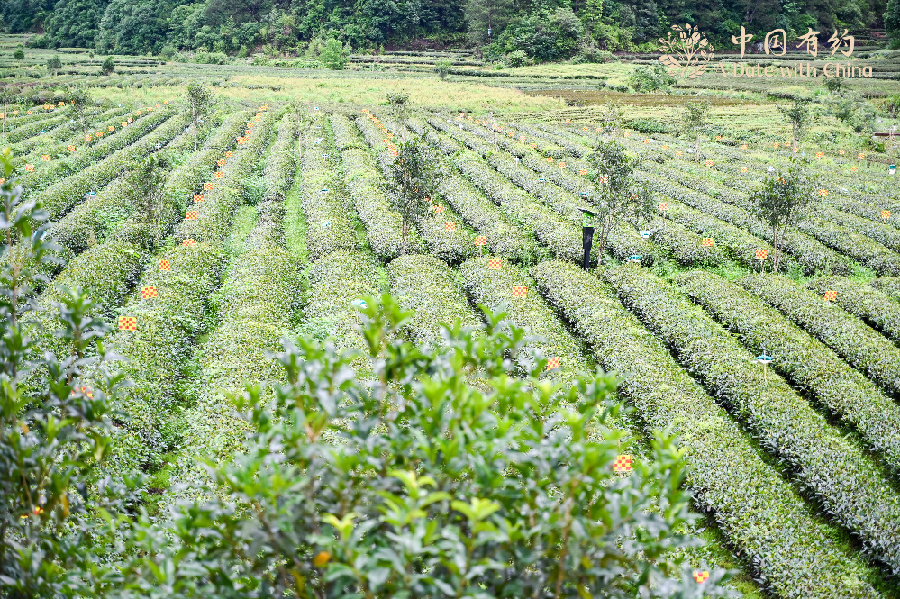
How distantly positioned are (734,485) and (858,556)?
1930 mm

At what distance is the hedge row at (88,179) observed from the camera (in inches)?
918

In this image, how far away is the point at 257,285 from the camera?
16.4 m

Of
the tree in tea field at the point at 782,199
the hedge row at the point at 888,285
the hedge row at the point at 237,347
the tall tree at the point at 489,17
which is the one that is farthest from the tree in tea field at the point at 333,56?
the hedge row at the point at 888,285

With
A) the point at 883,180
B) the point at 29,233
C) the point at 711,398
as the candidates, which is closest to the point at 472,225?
the point at 711,398

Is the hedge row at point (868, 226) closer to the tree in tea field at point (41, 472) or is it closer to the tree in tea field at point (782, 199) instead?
the tree in tea field at point (782, 199)

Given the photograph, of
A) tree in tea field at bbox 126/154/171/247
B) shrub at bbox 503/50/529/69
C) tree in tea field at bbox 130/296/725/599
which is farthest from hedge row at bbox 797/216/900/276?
shrub at bbox 503/50/529/69

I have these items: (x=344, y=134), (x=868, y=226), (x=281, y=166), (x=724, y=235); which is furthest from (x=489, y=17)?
(x=724, y=235)

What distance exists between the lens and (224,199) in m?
24.3

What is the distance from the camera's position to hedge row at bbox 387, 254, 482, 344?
14523mm

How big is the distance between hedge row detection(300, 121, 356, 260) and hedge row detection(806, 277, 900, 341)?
582 inches

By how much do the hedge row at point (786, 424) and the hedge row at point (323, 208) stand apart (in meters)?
9.79

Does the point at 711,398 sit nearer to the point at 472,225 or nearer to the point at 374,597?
the point at 374,597

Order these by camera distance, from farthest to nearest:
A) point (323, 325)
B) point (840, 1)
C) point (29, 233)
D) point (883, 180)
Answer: point (840, 1), point (883, 180), point (323, 325), point (29, 233)

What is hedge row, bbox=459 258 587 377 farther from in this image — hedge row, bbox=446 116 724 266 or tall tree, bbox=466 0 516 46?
tall tree, bbox=466 0 516 46
